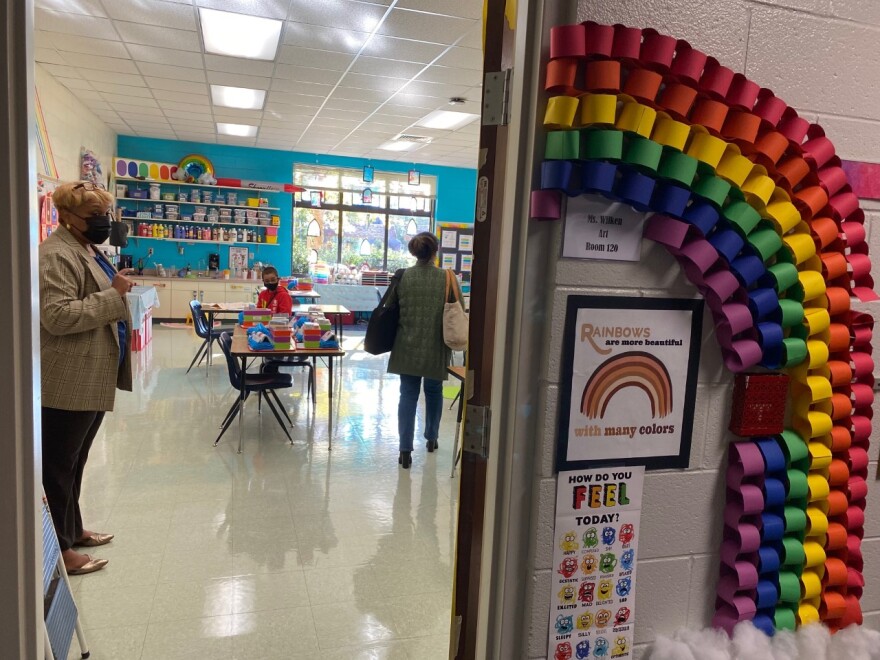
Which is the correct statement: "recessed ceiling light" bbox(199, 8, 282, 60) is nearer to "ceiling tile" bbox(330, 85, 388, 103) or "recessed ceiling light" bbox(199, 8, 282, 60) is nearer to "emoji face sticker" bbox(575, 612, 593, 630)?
"ceiling tile" bbox(330, 85, 388, 103)

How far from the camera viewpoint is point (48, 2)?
4.41 m

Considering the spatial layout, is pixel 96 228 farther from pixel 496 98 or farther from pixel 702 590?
pixel 702 590

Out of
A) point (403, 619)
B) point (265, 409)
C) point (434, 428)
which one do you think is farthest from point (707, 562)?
point (265, 409)

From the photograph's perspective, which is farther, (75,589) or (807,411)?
(75,589)

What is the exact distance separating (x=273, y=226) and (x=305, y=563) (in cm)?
859

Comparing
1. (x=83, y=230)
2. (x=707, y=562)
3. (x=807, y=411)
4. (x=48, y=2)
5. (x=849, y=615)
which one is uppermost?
(x=48, y=2)

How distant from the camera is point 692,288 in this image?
1417 mm

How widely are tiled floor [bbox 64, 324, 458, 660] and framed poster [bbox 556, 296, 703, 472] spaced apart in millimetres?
1305

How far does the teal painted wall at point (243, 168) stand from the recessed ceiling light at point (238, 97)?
10.8ft

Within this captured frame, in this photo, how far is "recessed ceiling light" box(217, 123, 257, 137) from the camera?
8.68 metres

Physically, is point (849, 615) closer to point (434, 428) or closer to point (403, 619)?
point (403, 619)

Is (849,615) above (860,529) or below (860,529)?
below

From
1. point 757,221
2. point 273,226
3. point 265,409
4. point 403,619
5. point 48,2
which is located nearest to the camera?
point 757,221

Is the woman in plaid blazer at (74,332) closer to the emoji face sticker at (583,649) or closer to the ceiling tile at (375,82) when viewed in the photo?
the emoji face sticker at (583,649)
